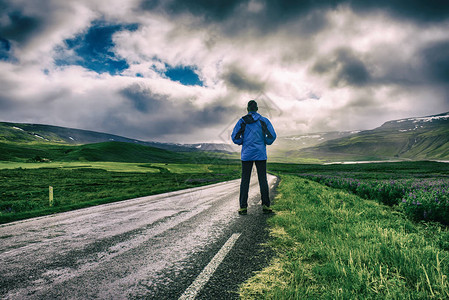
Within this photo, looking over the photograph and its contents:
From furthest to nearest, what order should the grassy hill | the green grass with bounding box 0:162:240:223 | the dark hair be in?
the grassy hill → the green grass with bounding box 0:162:240:223 → the dark hair

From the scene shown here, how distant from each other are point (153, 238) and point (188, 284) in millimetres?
2226

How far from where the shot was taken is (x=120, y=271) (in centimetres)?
304

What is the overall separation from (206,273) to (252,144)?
4.50 metres

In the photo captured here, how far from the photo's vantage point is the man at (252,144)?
6.82 meters

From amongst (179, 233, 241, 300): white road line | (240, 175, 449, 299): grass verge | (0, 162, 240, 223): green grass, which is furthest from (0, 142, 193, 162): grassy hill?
(240, 175, 449, 299): grass verge

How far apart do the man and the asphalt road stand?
1377 mm

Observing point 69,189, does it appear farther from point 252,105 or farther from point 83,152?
point 83,152

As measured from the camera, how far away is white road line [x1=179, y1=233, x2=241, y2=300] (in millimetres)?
2410

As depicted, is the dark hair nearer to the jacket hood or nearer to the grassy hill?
the jacket hood

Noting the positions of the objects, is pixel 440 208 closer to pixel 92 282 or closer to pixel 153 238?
pixel 153 238

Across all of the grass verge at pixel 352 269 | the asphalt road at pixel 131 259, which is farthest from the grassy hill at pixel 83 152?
the grass verge at pixel 352 269

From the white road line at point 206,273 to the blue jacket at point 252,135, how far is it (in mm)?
3229

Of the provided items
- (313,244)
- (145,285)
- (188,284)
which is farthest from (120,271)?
(313,244)

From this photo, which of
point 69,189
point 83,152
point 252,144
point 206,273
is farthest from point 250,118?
point 83,152
